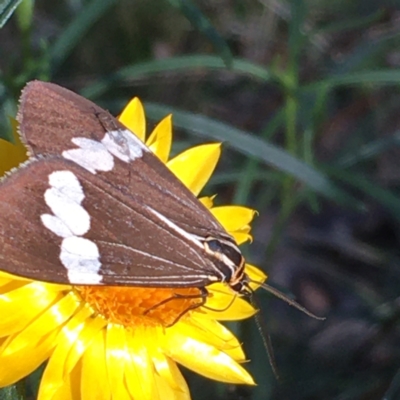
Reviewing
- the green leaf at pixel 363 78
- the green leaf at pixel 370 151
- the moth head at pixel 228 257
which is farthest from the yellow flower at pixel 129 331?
the green leaf at pixel 370 151

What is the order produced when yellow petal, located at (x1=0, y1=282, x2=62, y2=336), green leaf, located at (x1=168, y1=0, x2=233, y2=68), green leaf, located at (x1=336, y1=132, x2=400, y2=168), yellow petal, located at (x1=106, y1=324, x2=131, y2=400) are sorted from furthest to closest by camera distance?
green leaf, located at (x1=336, y1=132, x2=400, y2=168)
green leaf, located at (x1=168, y1=0, x2=233, y2=68)
yellow petal, located at (x1=106, y1=324, x2=131, y2=400)
yellow petal, located at (x1=0, y1=282, x2=62, y2=336)

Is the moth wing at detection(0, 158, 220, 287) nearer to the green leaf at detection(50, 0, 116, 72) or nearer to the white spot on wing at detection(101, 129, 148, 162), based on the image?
the white spot on wing at detection(101, 129, 148, 162)

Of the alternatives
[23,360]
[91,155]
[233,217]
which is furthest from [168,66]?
[23,360]

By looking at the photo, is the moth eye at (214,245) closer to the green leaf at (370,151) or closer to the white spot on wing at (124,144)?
the white spot on wing at (124,144)

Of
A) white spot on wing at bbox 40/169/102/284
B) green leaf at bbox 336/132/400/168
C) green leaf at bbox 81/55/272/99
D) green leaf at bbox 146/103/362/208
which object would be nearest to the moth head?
white spot on wing at bbox 40/169/102/284

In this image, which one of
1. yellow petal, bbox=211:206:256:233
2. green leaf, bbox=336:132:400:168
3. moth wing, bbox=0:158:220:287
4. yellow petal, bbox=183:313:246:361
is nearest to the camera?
moth wing, bbox=0:158:220:287

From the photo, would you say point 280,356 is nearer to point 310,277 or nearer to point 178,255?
point 310,277

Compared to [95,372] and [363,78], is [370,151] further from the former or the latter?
[95,372]
